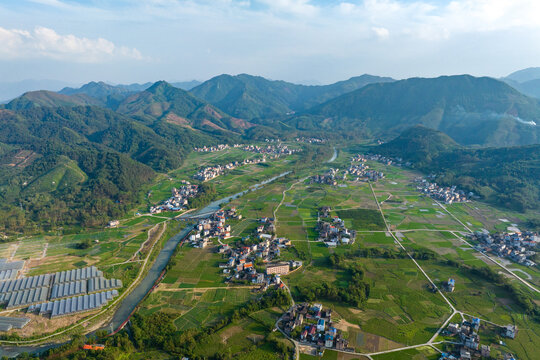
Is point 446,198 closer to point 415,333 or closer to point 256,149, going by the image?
point 415,333

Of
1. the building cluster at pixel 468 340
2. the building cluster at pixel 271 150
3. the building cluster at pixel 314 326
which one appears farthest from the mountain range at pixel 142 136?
the building cluster at pixel 468 340

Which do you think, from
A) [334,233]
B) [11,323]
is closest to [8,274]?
[11,323]

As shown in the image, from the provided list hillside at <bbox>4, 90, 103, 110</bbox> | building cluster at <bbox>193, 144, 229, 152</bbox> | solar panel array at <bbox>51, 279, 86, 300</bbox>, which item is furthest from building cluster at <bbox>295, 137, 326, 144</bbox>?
hillside at <bbox>4, 90, 103, 110</bbox>

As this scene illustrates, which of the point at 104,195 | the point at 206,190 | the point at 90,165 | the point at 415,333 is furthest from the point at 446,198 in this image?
the point at 90,165

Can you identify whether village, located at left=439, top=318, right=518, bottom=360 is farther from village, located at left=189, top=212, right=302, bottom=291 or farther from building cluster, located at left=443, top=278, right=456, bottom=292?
village, located at left=189, top=212, right=302, bottom=291

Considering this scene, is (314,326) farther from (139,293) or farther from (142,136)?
(142,136)

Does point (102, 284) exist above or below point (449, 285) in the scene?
above
